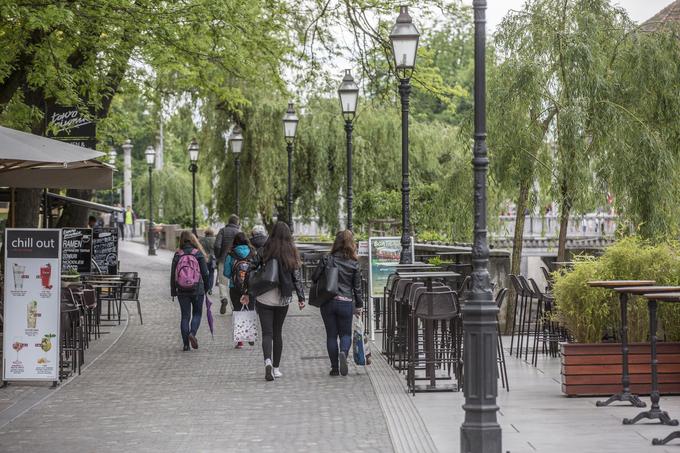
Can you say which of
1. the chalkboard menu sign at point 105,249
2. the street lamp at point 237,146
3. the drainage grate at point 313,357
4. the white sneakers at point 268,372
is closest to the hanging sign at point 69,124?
the chalkboard menu sign at point 105,249

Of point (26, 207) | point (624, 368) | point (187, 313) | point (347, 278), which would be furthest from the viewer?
point (26, 207)

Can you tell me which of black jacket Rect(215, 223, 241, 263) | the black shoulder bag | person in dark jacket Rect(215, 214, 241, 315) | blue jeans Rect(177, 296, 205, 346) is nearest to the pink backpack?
blue jeans Rect(177, 296, 205, 346)

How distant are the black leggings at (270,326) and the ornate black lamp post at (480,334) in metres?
5.16

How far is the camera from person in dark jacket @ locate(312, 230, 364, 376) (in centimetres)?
1409

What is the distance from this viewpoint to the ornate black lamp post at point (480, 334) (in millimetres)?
8594

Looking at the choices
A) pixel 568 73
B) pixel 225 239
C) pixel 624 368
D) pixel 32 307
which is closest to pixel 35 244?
pixel 32 307

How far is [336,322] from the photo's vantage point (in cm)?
1422

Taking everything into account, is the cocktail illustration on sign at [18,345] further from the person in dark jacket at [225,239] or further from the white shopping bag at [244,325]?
Answer: the person in dark jacket at [225,239]

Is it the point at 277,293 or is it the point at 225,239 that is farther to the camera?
the point at 225,239

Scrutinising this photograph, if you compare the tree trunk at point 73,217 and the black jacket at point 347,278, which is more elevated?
the tree trunk at point 73,217

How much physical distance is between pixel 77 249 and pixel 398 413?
14.9m

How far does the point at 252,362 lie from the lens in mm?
15797

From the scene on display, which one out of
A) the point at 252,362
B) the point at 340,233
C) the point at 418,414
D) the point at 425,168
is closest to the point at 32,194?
the point at 252,362

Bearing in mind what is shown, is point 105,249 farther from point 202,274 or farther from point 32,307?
point 32,307
